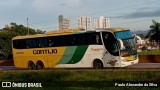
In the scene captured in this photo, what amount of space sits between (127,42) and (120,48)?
3.17 ft

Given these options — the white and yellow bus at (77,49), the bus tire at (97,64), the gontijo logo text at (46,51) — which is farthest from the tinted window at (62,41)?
the bus tire at (97,64)

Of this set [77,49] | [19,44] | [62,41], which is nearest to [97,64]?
[77,49]

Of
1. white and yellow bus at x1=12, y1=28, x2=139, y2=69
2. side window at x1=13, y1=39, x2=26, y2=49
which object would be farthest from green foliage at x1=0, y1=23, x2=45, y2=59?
white and yellow bus at x1=12, y1=28, x2=139, y2=69

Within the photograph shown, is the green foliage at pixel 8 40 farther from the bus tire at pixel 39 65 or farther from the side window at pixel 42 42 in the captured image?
the side window at pixel 42 42

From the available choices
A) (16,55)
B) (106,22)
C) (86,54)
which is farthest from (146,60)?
(106,22)

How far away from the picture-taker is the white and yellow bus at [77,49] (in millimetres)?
25188

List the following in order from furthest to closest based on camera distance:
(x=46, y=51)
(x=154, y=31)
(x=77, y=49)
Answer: (x=154, y=31)
(x=46, y=51)
(x=77, y=49)

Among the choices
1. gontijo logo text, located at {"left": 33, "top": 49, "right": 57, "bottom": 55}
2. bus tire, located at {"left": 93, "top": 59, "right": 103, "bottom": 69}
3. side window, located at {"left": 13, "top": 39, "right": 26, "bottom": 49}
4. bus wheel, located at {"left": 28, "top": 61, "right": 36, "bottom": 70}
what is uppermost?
side window, located at {"left": 13, "top": 39, "right": 26, "bottom": 49}

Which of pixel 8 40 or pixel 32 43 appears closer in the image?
pixel 32 43

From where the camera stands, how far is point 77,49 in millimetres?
27234

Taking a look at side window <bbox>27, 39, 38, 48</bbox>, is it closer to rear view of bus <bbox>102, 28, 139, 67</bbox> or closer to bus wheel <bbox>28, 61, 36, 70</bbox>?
bus wheel <bbox>28, 61, 36, 70</bbox>

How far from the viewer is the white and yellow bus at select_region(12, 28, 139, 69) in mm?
25188

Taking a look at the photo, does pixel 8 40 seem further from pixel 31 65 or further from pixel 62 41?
pixel 62 41

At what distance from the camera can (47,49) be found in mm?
29391
